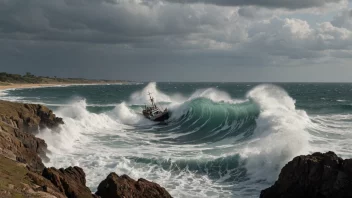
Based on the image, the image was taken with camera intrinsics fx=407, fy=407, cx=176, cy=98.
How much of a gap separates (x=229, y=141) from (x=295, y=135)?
28.0 ft

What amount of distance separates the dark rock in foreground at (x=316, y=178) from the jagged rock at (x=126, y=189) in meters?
5.36

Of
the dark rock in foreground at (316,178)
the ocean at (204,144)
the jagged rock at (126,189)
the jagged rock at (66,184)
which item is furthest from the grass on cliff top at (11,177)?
the dark rock in foreground at (316,178)

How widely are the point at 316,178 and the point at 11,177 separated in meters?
12.2

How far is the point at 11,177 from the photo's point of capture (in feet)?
47.4

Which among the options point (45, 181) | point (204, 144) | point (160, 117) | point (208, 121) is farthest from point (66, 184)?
point (160, 117)

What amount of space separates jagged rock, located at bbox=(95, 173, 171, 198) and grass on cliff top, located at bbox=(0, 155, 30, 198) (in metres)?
3.18

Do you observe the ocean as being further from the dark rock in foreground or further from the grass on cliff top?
the grass on cliff top

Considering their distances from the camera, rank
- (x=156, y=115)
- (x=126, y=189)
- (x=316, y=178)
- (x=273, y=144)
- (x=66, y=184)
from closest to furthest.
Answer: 1. (x=66, y=184)
2. (x=126, y=189)
3. (x=316, y=178)
4. (x=273, y=144)
5. (x=156, y=115)

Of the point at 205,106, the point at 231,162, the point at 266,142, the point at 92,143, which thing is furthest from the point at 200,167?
the point at 205,106

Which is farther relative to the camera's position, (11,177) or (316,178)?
(316,178)

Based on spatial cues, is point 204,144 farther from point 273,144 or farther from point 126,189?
point 126,189

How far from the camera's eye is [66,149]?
3300cm

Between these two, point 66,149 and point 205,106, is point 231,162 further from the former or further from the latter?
point 205,106

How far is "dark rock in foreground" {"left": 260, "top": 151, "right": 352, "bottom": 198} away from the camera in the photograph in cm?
1677
